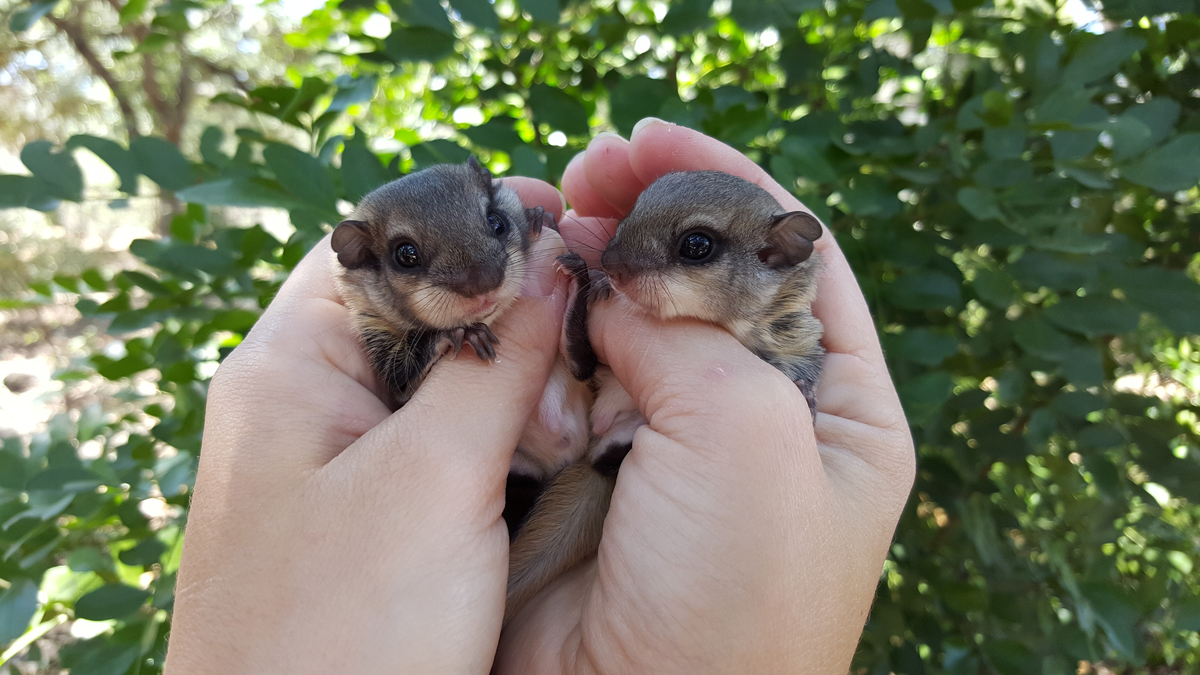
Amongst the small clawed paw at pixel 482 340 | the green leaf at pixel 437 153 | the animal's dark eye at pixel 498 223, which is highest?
the green leaf at pixel 437 153

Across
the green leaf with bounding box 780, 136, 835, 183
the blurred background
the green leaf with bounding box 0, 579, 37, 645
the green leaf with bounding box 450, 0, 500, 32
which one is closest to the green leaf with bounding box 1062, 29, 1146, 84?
the blurred background

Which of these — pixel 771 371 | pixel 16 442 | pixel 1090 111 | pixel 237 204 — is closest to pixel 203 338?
pixel 237 204

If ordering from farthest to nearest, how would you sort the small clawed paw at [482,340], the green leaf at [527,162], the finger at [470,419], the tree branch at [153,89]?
1. the tree branch at [153,89]
2. the green leaf at [527,162]
3. the small clawed paw at [482,340]
4. the finger at [470,419]

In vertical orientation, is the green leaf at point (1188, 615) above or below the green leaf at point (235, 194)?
below

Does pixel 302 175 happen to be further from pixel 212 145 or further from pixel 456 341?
pixel 456 341

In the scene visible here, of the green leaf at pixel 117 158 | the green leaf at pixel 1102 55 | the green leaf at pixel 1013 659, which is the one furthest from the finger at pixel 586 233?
the green leaf at pixel 1013 659

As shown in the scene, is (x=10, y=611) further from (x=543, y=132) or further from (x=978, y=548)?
(x=978, y=548)

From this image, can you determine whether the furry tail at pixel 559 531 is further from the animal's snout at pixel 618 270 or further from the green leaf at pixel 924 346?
the green leaf at pixel 924 346

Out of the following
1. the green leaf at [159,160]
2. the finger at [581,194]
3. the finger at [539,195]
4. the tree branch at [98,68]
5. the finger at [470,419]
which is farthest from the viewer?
the tree branch at [98,68]
